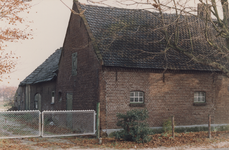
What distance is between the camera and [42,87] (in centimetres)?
2462

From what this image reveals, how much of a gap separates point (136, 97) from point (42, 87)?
11945mm

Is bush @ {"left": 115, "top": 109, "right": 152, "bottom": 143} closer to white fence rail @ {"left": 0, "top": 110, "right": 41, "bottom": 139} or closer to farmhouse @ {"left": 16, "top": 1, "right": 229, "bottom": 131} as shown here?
farmhouse @ {"left": 16, "top": 1, "right": 229, "bottom": 131}

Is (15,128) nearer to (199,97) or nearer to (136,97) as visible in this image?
(136,97)

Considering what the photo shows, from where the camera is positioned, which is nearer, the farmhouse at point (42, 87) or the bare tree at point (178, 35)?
the bare tree at point (178, 35)

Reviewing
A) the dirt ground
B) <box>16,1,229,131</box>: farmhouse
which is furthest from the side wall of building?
the dirt ground

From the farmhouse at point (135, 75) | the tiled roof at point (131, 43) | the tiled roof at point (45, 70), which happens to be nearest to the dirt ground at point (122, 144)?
the farmhouse at point (135, 75)

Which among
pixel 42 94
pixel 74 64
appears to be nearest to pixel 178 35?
pixel 74 64

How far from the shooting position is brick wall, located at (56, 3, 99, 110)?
15366 mm

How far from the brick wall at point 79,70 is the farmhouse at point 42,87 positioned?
192 cm

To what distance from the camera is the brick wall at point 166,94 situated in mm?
14594

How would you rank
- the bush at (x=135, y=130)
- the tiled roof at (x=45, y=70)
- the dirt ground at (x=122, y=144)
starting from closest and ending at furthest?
the dirt ground at (x=122, y=144) → the bush at (x=135, y=130) → the tiled roof at (x=45, y=70)

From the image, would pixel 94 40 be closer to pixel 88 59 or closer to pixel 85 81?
pixel 88 59

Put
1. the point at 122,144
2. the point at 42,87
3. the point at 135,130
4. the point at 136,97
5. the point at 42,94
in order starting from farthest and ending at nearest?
the point at 42,87 → the point at 42,94 → the point at 136,97 → the point at 135,130 → the point at 122,144

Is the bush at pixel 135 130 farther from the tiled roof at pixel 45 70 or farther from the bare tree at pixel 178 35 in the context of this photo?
the tiled roof at pixel 45 70
